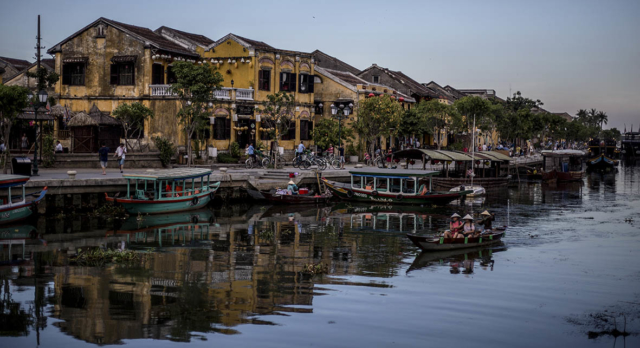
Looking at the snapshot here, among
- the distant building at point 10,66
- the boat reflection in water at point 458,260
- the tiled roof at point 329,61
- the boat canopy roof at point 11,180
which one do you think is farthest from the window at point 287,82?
the boat reflection in water at point 458,260

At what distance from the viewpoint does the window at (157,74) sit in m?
44.2

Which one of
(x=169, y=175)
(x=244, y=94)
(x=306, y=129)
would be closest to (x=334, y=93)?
(x=306, y=129)

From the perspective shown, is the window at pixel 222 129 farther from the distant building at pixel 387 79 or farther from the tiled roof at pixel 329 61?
the distant building at pixel 387 79

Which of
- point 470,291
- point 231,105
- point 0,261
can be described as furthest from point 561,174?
point 0,261

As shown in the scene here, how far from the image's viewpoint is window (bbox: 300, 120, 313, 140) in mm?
51938

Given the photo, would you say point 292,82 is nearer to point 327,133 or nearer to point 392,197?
point 327,133

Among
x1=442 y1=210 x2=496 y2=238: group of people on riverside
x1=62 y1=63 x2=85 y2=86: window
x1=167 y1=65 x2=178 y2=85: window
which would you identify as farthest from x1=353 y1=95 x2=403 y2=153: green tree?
x1=442 y1=210 x2=496 y2=238: group of people on riverside

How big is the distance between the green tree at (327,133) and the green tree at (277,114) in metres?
2.26

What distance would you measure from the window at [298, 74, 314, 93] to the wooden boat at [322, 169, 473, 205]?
15131 millimetres

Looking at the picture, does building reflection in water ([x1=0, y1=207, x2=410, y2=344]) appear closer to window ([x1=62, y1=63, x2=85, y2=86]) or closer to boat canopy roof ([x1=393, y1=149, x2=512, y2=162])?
boat canopy roof ([x1=393, y1=149, x2=512, y2=162])

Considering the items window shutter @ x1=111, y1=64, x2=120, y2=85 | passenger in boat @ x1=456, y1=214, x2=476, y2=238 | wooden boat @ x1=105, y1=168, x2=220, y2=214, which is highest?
window shutter @ x1=111, y1=64, x2=120, y2=85

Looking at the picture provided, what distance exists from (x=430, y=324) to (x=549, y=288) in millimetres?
5311

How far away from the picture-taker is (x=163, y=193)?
1207 inches

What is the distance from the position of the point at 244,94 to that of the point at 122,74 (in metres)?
8.57
